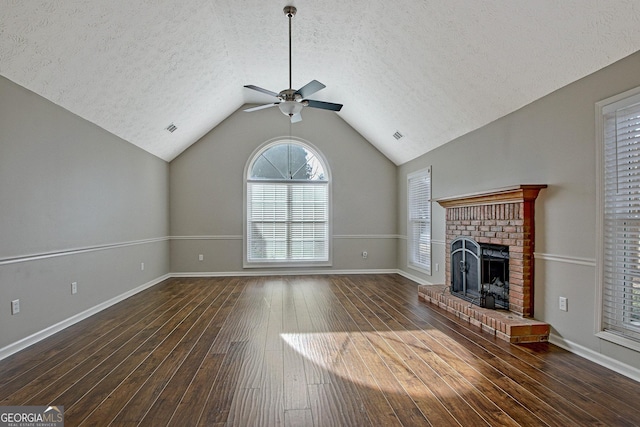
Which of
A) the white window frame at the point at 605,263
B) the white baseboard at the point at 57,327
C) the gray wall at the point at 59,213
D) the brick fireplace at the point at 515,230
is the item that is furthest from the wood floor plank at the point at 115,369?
the white window frame at the point at 605,263

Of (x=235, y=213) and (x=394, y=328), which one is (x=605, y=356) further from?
(x=235, y=213)

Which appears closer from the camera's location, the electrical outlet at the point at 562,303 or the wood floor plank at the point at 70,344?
the wood floor plank at the point at 70,344

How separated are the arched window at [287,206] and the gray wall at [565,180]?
3.78m

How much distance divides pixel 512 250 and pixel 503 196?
0.57 metres

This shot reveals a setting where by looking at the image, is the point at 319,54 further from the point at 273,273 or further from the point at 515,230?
the point at 273,273

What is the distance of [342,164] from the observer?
7.25 metres

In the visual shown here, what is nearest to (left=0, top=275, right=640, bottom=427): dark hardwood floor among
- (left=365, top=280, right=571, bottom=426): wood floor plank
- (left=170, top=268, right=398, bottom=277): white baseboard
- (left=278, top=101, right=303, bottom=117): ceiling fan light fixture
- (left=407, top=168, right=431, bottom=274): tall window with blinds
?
(left=365, top=280, right=571, bottom=426): wood floor plank

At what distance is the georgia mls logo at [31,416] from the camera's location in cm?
198

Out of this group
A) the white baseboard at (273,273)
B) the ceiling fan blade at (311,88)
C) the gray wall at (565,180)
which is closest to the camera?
the gray wall at (565,180)

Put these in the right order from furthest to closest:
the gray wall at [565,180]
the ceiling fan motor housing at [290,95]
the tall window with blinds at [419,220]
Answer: the tall window with blinds at [419,220], the ceiling fan motor housing at [290,95], the gray wall at [565,180]

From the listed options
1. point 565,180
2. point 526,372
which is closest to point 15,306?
point 526,372

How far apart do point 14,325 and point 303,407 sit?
266 centimetres

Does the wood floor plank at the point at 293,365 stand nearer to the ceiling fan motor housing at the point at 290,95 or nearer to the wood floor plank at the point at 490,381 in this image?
the wood floor plank at the point at 490,381

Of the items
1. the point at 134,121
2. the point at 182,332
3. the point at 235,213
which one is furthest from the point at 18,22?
the point at 235,213
